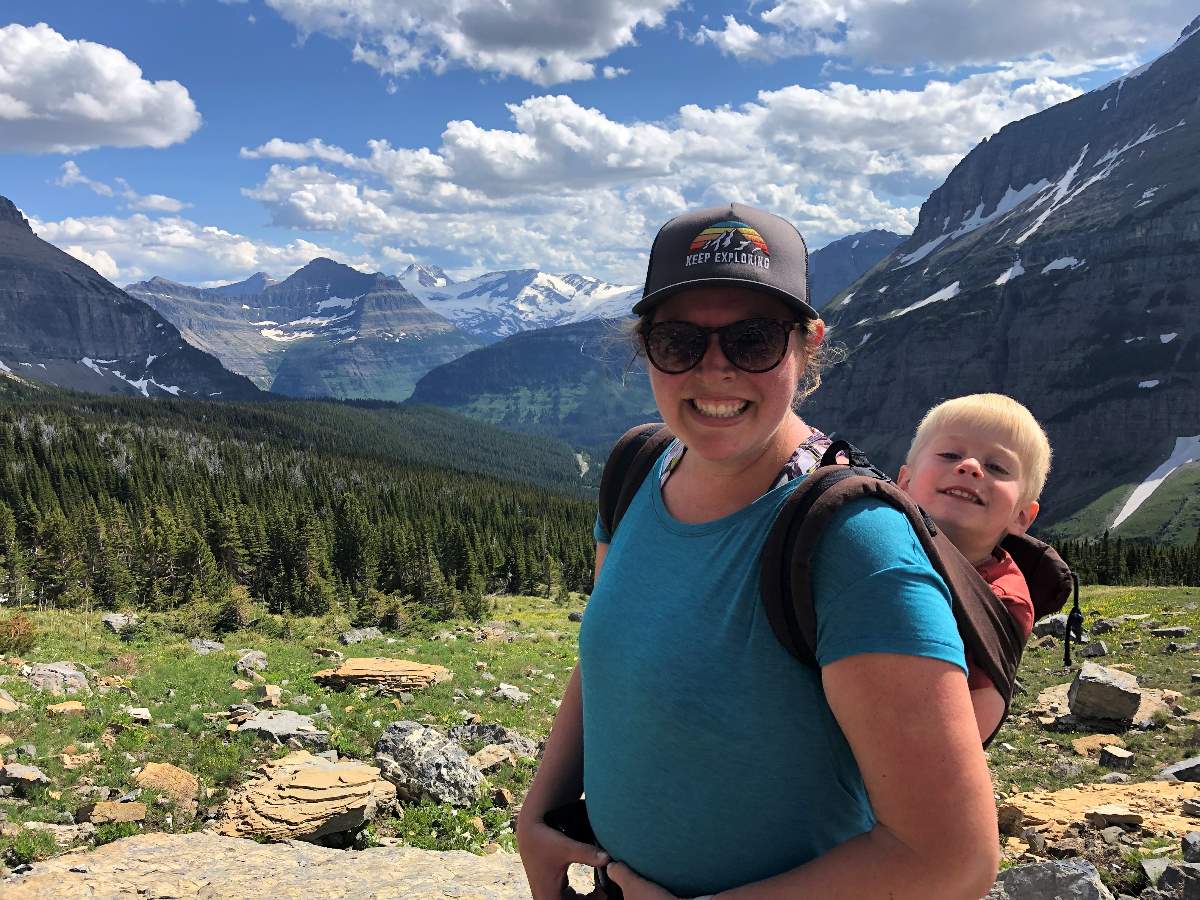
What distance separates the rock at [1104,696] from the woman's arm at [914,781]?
1670 cm

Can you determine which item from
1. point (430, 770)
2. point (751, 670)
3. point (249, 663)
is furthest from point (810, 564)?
point (249, 663)

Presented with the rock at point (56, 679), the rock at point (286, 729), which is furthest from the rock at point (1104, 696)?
the rock at point (56, 679)

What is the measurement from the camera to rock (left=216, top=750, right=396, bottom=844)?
9586 millimetres

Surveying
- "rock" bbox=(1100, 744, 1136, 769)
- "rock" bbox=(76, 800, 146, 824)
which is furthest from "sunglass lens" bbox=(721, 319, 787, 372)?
"rock" bbox=(1100, 744, 1136, 769)

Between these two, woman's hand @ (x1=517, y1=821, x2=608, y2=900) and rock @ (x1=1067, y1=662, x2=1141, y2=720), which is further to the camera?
rock @ (x1=1067, y1=662, x2=1141, y2=720)

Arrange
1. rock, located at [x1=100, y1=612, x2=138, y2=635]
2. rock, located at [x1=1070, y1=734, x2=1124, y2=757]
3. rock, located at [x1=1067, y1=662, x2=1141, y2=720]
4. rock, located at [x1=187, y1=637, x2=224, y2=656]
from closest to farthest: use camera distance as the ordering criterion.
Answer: rock, located at [x1=1070, y1=734, x2=1124, y2=757], rock, located at [x1=1067, y1=662, x2=1141, y2=720], rock, located at [x1=187, y1=637, x2=224, y2=656], rock, located at [x1=100, y1=612, x2=138, y2=635]

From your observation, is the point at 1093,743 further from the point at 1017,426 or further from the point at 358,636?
the point at 358,636

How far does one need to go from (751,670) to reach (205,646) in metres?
29.8

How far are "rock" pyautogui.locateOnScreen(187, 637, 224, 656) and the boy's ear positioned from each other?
2669 cm

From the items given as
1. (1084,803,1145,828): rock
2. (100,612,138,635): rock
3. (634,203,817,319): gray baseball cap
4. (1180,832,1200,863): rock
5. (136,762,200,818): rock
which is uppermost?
(634,203,817,319): gray baseball cap

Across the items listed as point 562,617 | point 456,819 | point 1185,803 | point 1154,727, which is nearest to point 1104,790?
point 1185,803

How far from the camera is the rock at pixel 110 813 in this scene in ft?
33.2

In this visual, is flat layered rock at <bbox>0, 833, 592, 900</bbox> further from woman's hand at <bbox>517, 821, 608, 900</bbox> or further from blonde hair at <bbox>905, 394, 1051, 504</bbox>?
blonde hair at <bbox>905, 394, 1051, 504</bbox>

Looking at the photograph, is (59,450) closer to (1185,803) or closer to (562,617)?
(562,617)
